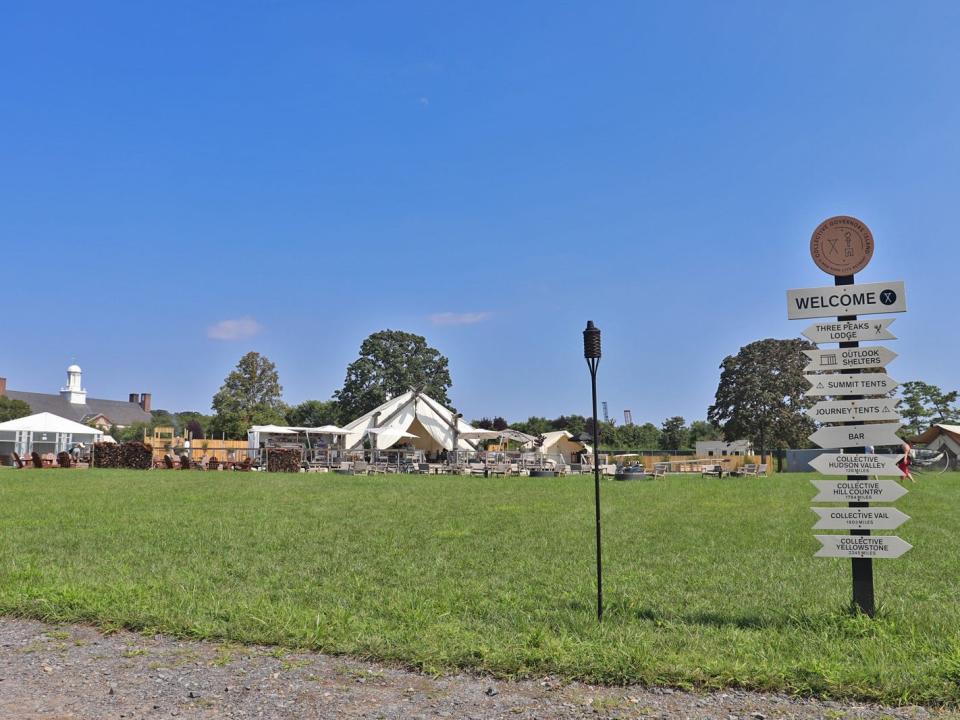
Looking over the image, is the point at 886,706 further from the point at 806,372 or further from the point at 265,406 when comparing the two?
the point at 265,406

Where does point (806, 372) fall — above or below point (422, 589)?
above

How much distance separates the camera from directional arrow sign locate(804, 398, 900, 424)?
5301mm

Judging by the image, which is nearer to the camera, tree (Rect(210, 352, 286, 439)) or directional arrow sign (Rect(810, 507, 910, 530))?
directional arrow sign (Rect(810, 507, 910, 530))

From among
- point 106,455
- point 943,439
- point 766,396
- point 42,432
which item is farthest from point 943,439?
point 42,432

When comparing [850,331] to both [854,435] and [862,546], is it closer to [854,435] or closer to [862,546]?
[854,435]

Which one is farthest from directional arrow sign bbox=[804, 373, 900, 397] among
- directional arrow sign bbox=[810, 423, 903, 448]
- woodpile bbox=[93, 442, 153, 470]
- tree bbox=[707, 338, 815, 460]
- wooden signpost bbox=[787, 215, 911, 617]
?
tree bbox=[707, 338, 815, 460]

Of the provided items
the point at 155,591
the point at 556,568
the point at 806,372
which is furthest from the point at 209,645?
the point at 806,372

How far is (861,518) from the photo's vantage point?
209 inches

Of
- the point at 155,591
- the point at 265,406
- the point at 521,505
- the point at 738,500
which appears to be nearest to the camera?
the point at 155,591

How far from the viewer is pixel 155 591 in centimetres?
603

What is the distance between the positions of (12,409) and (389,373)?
130ft

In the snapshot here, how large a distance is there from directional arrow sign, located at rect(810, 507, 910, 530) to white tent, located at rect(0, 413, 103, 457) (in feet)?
115

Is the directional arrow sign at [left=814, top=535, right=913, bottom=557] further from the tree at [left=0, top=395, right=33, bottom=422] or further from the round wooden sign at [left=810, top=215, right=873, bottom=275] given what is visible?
the tree at [left=0, top=395, right=33, bottom=422]

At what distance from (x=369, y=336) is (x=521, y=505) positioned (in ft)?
167
